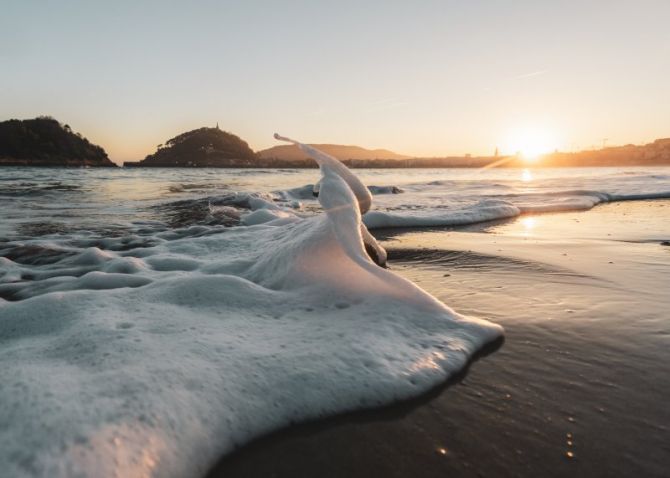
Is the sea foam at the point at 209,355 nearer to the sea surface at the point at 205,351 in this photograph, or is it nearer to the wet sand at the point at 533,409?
the sea surface at the point at 205,351

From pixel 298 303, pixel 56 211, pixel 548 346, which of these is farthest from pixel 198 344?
pixel 56 211

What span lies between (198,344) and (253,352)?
28 cm

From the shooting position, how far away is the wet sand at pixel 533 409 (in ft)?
4.01

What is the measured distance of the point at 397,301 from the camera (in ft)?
7.48

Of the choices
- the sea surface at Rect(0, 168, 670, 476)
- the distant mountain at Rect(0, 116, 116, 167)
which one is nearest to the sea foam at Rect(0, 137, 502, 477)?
the sea surface at Rect(0, 168, 670, 476)

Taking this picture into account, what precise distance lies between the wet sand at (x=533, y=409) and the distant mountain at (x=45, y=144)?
80.5 metres

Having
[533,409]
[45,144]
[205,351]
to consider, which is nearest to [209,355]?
[205,351]

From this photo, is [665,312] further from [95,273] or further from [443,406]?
[95,273]

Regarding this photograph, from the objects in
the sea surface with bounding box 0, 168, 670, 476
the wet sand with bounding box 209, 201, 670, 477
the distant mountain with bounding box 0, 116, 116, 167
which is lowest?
the wet sand with bounding box 209, 201, 670, 477

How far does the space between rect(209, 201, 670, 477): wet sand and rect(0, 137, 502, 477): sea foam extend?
0.36ft

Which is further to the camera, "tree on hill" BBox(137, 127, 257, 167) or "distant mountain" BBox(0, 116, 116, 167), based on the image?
"tree on hill" BBox(137, 127, 257, 167)

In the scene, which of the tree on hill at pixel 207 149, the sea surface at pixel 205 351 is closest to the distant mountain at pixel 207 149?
the tree on hill at pixel 207 149

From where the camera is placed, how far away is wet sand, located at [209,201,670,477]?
1224mm

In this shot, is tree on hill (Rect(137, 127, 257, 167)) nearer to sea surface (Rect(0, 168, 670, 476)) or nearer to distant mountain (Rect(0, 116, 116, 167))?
distant mountain (Rect(0, 116, 116, 167))
